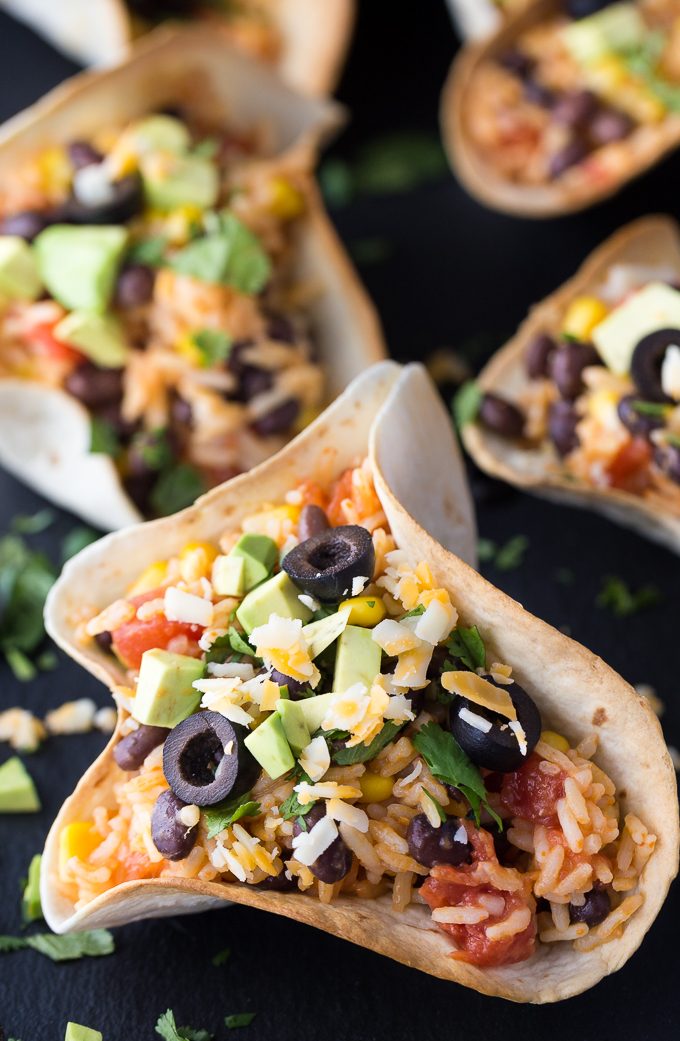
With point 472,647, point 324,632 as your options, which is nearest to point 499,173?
point 472,647

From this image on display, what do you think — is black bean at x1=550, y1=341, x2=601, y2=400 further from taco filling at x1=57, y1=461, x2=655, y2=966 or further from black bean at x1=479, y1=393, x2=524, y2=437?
taco filling at x1=57, y1=461, x2=655, y2=966

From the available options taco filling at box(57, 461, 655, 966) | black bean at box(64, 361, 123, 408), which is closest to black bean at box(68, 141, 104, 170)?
black bean at box(64, 361, 123, 408)

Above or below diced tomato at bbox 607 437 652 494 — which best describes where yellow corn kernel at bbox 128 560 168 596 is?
above

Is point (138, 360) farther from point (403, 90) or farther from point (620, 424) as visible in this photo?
point (403, 90)

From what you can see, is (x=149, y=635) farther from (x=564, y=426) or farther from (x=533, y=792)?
(x=564, y=426)

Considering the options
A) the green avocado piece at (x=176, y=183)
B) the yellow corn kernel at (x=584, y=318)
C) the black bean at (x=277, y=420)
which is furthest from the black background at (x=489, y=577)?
the green avocado piece at (x=176, y=183)

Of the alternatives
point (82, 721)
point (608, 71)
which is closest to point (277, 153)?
point (608, 71)

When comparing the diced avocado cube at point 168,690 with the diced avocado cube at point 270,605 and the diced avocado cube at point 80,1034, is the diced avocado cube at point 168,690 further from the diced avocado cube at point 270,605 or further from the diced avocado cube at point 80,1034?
the diced avocado cube at point 80,1034
